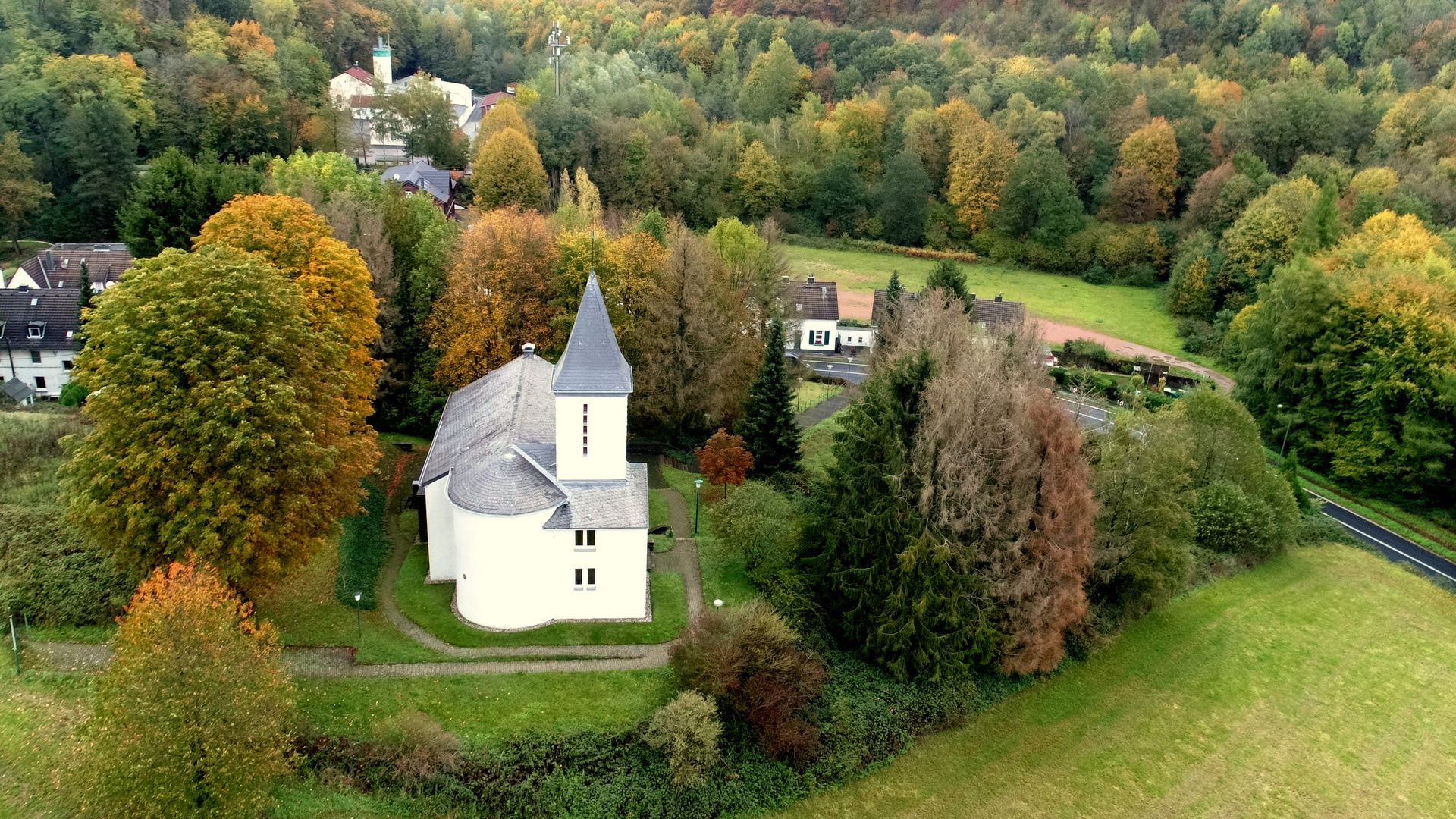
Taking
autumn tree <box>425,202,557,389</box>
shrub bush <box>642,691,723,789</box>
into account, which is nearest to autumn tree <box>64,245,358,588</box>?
shrub bush <box>642,691,723,789</box>

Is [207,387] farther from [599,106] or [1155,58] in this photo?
[1155,58]

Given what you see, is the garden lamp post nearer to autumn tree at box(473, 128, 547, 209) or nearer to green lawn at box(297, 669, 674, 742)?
green lawn at box(297, 669, 674, 742)

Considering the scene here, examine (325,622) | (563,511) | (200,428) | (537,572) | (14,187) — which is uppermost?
(14,187)

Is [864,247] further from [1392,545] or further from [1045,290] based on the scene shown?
[1392,545]

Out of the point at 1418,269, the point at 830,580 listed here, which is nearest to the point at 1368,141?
the point at 1418,269

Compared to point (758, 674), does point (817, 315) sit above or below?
Result: above

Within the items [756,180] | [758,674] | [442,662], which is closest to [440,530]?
[442,662]

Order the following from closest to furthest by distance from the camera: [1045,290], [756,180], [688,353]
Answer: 1. [688,353]
2. [1045,290]
3. [756,180]
